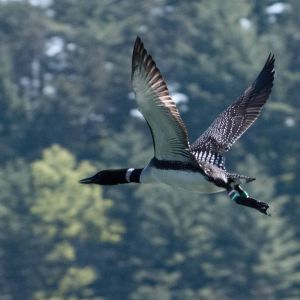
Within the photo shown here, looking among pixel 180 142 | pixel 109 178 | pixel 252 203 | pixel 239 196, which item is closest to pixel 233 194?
pixel 239 196

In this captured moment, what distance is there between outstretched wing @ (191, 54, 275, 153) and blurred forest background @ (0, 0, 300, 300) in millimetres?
31276

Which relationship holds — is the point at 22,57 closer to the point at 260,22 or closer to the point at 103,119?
the point at 103,119

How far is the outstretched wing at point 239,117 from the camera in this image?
11852 mm

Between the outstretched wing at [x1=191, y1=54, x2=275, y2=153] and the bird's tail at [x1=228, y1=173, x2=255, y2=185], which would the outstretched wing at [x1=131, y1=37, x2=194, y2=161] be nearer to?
the bird's tail at [x1=228, y1=173, x2=255, y2=185]

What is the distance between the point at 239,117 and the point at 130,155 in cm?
3737

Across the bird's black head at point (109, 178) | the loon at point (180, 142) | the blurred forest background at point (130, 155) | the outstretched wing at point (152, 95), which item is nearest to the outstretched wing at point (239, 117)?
the loon at point (180, 142)

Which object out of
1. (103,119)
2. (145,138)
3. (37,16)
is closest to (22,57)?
(37,16)

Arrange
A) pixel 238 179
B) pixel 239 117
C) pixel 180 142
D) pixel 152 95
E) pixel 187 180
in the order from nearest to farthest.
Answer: pixel 152 95 → pixel 180 142 → pixel 238 179 → pixel 187 180 → pixel 239 117

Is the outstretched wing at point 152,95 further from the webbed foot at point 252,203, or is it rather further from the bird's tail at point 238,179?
the webbed foot at point 252,203

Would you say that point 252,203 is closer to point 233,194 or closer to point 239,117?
point 233,194

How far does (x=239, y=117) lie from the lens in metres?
12.3

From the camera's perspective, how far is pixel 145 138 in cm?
5197

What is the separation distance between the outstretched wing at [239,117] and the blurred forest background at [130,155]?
31.3m

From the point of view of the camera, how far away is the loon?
988 cm
